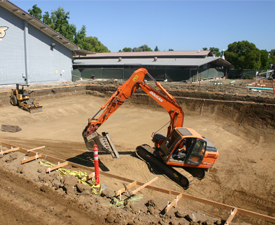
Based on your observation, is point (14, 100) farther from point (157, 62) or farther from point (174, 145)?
point (157, 62)

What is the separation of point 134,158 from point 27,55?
21.0m

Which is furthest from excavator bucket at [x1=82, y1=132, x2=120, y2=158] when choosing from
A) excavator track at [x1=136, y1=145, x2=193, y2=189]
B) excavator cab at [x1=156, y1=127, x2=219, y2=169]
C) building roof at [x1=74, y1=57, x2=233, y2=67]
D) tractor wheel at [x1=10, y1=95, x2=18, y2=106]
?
building roof at [x1=74, y1=57, x2=233, y2=67]

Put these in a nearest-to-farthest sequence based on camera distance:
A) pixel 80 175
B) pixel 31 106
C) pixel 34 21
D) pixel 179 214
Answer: pixel 179 214
pixel 80 175
pixel 31 106
pixel 34 21

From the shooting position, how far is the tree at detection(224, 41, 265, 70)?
46.8 meters

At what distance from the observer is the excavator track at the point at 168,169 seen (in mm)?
8375

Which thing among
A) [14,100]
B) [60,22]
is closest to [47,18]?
[60,22]

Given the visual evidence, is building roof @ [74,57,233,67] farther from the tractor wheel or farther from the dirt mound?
the dirt mound

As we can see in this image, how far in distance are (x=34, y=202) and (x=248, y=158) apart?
1027 centimetres

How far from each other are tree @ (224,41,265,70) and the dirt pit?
1353 inches

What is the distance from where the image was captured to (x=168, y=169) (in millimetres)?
9094

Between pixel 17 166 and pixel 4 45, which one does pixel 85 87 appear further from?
pixel 17 166

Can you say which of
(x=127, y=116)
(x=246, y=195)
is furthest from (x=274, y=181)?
(x=127, y=116)

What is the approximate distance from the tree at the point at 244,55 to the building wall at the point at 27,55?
35.9 meters

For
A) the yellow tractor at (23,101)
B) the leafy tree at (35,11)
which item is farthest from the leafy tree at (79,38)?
the yellow tractor at (23,101)
